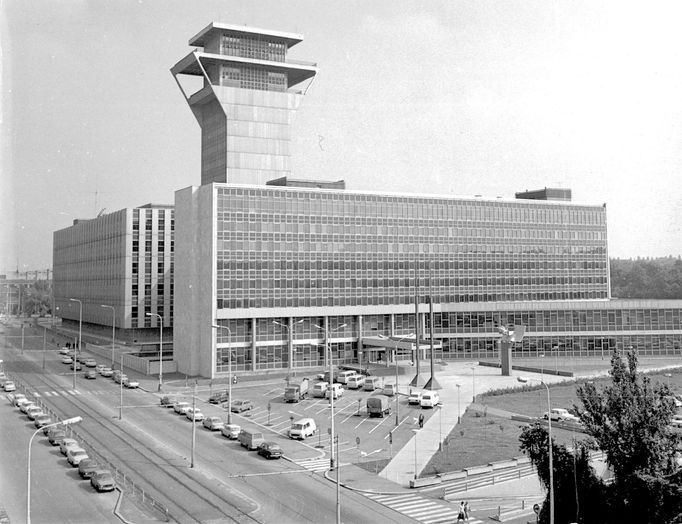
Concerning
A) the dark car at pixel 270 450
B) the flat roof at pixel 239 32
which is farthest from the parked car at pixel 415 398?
the flat roof at pixel 239 32

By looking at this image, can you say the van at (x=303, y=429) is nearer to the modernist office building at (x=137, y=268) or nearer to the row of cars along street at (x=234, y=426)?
the row of cars along street at (x=234, y=426)

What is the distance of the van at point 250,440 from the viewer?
164ft

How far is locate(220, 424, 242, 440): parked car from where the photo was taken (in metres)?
53.7

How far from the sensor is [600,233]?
4857 inches

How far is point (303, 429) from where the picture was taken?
54406mm

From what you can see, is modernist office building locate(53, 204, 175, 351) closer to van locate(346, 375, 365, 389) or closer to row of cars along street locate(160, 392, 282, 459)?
van locate(346, 375, 365, 389)

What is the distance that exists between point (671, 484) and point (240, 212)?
243 ft

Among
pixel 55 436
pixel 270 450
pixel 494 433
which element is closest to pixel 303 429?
pixel 270 450

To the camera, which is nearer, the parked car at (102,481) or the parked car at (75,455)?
A: the parked car at (102,481)

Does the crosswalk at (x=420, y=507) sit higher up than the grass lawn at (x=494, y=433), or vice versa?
the grass lawn at (x=494, y=433)

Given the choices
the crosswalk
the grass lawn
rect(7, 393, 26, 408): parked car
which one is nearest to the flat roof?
rect(7, 393, 26, 408): parked car

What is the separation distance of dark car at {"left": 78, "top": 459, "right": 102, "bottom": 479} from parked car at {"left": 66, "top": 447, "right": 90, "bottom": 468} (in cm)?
165

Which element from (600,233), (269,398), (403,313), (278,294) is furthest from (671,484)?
(600,233)

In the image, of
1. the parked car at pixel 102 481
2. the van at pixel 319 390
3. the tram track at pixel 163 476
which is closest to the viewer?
the tram track at pixel 163 476
